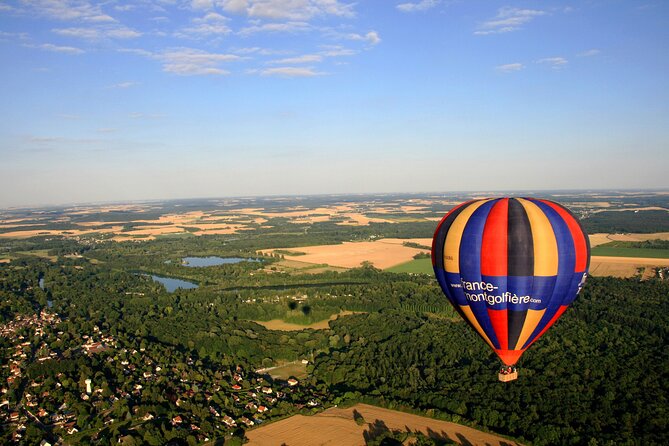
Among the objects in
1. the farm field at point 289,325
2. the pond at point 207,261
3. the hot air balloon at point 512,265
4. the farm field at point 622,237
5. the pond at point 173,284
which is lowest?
the farm field at point 289,325

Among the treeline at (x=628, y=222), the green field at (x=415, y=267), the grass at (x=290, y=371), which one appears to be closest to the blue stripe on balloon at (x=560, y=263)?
the grass at (x=290, y=371)

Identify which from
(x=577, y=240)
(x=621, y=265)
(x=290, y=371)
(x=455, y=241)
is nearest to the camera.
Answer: (x=577, y=240)

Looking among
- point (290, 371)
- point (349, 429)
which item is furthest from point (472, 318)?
point (290, 371)

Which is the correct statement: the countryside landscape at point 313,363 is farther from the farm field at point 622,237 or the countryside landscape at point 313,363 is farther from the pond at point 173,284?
the farm field at point 622,237

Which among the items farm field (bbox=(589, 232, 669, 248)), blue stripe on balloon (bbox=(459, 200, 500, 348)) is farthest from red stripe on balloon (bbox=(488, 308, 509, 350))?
farm field (bbox=(589, 232, 669, 248))

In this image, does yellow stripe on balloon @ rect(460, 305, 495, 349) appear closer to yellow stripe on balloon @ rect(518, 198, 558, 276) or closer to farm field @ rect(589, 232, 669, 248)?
yellow stripe on balloon @ rect(518, 198, 558, 276)

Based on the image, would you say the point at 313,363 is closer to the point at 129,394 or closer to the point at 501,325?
the point at 129,394
